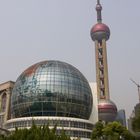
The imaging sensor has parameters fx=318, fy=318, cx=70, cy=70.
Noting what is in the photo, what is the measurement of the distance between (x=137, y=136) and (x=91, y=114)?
93.9 feet

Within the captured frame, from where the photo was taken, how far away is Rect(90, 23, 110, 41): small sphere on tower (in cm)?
13938

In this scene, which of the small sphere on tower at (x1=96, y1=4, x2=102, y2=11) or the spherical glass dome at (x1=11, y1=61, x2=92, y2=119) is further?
the small sphere on tower at (x1=96, y1=4, x2=102, y2=11)

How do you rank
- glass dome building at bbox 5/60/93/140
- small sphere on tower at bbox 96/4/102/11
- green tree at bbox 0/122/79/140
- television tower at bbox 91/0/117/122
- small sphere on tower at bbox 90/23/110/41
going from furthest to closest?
small sphere on tower at bbox 96/4/102/11
small sphere on tower at bbox 90/23/110/41
television tower at bbox 91/0/117/122
glass dome building at bbox 5/60/93/140
green tree at bbox 0/122/79/140

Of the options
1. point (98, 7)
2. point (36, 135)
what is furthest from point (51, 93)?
point (98, 7)

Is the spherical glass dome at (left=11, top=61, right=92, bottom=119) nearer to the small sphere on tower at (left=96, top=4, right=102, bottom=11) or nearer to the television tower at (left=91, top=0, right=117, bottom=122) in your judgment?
the television tower at (left=91, top=0, right=117, bottom=122)

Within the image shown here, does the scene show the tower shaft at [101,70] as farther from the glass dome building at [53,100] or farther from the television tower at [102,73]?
the glass dome building at [53,100]

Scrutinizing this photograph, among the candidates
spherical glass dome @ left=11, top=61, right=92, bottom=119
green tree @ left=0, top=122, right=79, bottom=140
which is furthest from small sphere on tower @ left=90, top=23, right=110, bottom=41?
green tree @ left=0, top=122, right=79, bottom=140

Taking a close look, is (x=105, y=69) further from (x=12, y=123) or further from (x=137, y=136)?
(x=137, y=136)

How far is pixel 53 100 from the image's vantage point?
71.5 m

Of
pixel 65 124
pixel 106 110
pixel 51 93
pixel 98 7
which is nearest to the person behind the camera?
pixel 65 124

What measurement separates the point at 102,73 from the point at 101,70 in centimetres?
137

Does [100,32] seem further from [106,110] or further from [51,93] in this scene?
[51,93]

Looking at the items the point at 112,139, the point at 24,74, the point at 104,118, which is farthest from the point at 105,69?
the point at 112,139

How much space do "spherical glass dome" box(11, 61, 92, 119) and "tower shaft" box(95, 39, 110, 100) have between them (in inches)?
2108
